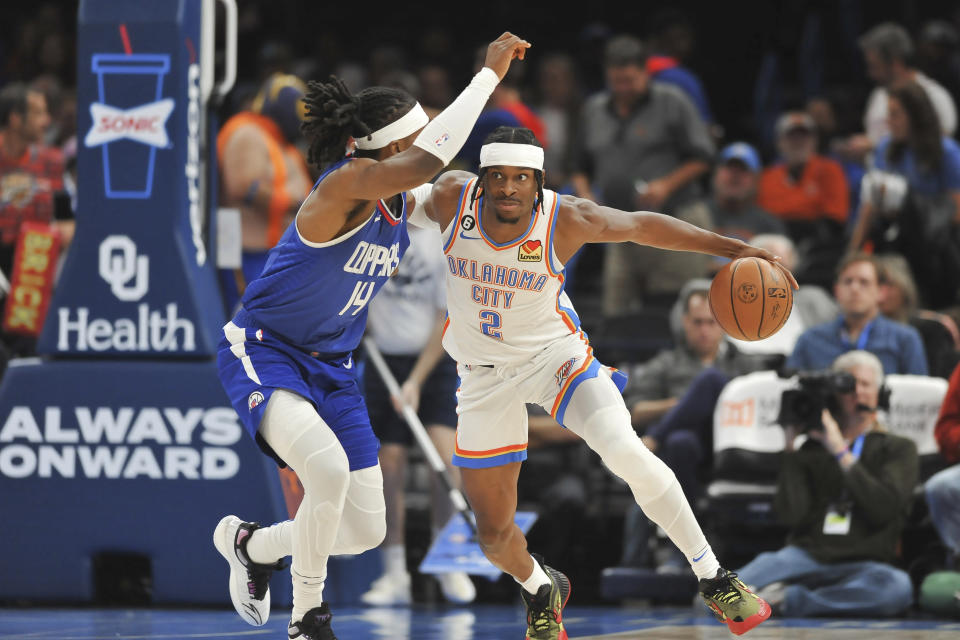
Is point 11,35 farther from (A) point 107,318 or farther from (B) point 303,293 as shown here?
(B) point 303,293

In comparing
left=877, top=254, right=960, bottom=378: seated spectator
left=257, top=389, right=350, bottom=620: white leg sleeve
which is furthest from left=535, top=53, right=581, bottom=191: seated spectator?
left=257, top=389, right=350, bottom=620: white leg sleeve

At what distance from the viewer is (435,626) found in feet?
21.3

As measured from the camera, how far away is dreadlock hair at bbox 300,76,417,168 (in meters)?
5.27

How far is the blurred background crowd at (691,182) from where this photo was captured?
7895 mm

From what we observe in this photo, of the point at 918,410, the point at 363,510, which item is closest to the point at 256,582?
the point at 363,510

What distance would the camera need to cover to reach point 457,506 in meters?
7.64

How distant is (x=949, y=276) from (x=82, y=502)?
17.2 ft

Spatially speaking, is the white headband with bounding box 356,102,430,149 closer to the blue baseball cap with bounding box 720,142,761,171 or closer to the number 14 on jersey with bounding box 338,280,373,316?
the number 14 on jersey with bounding box 338,280,373,316

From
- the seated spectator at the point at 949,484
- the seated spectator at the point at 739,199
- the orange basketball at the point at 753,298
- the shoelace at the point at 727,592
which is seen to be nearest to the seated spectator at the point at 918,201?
the seated spectator at the point at 739,199

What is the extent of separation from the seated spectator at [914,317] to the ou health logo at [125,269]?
3.94 m

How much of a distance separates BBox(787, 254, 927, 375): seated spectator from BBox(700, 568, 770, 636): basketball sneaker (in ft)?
8.86

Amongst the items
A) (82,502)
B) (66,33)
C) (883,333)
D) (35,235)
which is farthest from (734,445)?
(66,33)

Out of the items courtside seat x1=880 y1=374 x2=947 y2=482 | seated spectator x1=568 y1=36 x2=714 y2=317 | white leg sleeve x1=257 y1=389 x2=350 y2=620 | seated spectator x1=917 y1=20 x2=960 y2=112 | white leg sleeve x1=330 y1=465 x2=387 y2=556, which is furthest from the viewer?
seated spectator x1=917 y1=20 x2=960 y2=112

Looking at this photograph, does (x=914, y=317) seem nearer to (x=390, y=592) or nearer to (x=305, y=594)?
(x=390, y=592)
